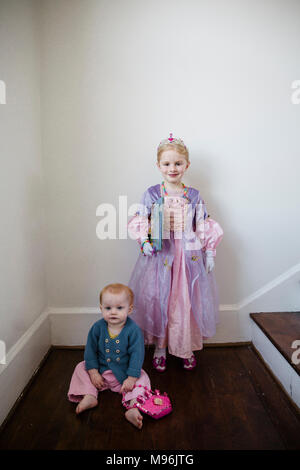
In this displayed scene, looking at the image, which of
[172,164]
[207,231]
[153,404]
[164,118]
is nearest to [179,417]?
[153,404]

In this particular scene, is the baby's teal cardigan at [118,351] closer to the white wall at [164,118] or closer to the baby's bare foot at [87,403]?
the baby's bare foot at [87,403]

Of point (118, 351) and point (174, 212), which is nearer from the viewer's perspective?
point (118, 351)

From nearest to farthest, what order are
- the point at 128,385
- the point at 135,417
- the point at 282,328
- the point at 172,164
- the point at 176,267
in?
the point at 135,417 → the point at 128,385 → the point at 172,164 → the point at 176,267 → the point at 282,328

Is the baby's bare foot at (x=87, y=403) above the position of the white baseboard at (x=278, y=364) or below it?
below

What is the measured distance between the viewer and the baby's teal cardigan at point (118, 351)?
1553mm

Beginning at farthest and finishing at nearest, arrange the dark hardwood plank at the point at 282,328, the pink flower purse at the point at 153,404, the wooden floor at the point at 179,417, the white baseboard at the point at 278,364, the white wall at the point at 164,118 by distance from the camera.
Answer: the white wall at the point at 164,118, the dark hardwood plank at the point at 282,328, the white baseboard at the point at 278,364, the pink flower purse at the point at 153,404, the wooden floor at the point at 179,417

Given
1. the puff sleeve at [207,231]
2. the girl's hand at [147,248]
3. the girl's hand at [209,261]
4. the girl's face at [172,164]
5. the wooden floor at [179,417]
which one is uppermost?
the girl's face at [172,164]

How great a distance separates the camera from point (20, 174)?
5.17ft

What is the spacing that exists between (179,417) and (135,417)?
198 mm

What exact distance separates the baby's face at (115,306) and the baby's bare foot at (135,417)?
14.9 inches

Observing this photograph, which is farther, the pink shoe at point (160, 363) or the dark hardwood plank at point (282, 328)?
the pink shoe at point (160, 363)

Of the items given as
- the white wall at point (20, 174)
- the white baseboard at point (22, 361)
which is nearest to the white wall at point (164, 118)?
the white wall at point (20, 174)

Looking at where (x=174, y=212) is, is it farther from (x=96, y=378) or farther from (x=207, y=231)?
(x=96, y=378)

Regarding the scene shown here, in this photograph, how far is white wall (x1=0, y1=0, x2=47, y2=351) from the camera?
142 centimetres
